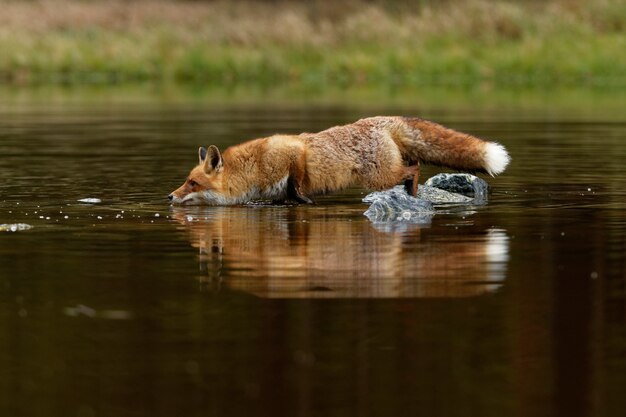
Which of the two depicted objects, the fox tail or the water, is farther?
the fox tail

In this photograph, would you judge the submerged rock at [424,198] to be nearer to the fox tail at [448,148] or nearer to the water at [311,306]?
the water at [311,306]

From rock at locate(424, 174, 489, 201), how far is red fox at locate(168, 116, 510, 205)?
30.3 inches

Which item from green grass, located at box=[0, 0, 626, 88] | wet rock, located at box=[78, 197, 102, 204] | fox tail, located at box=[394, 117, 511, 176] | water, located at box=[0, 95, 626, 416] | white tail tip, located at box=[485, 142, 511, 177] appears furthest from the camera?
green grass, located at box=[0, 0, 626, 88]

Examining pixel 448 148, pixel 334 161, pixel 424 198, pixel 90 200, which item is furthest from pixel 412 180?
pixel 90 200

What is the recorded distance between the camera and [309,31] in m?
52.3

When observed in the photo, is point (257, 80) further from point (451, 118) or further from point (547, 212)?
point (547, 212)

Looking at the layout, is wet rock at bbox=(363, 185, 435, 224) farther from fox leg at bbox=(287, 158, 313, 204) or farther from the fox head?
the fox head

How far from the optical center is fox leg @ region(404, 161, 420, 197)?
14.1 m

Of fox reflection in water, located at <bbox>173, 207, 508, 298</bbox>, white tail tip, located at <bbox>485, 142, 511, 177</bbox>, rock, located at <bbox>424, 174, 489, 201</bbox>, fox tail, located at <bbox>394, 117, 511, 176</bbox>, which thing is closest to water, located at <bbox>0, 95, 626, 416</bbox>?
fox reflection in water, located at <bbox>173, 207, 508, 298</bbox>

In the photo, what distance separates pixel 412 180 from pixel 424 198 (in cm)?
37

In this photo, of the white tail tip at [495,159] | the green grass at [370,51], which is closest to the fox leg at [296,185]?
the white tail tip at [495,159]

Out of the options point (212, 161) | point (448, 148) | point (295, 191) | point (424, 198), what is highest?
point (448, 148)

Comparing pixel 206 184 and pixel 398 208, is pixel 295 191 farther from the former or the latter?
pixel 398 208

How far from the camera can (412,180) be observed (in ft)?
46.2
